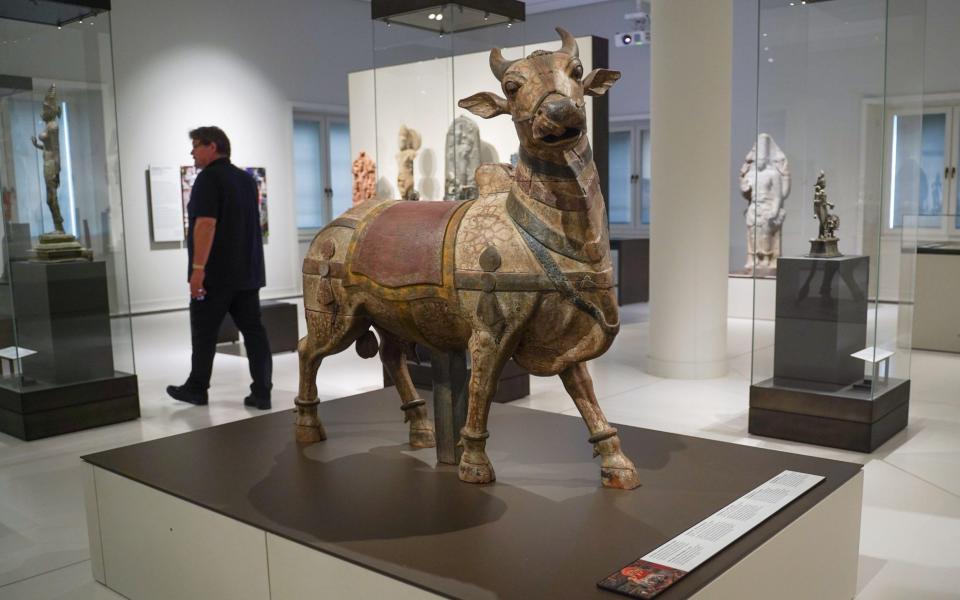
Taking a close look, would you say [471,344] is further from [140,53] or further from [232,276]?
[140,53]

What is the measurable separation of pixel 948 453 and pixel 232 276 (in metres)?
4.21

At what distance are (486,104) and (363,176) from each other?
21.5ft

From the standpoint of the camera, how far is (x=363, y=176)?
28.9ft

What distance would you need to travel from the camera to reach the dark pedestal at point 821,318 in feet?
14.9

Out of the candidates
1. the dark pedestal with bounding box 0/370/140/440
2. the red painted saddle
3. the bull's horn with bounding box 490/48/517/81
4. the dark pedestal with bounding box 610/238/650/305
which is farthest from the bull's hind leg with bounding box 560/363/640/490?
the dark pedestal with bounding box 610/238/650/305

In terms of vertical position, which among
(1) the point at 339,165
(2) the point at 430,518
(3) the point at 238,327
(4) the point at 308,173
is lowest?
(2) the point at 430,518

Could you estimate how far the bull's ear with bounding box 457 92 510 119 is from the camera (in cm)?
240

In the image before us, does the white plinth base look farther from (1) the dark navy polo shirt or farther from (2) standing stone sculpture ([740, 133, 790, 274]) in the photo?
(1) the dark navy polo shirt

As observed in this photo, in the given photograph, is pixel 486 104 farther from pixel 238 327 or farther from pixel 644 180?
pixel 644 180

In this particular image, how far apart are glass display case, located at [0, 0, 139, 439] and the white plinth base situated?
2329mm

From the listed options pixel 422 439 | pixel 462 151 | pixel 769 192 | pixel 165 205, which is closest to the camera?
pixel 422 439

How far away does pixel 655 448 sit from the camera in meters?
3.07

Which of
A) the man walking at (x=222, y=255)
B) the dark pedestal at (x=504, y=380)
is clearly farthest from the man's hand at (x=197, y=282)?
the dark pedestal at (x=504, y=380)

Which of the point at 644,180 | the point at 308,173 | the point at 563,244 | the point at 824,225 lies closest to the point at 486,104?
the point at 563,244
